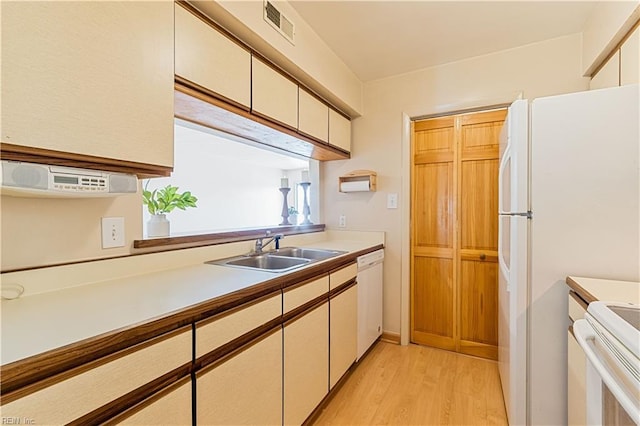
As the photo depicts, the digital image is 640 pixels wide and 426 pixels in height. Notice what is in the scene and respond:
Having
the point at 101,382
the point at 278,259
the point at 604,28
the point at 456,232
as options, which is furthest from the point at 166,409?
the point at 604,28

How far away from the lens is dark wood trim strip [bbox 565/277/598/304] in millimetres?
1038

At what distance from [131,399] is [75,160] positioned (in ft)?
2.32

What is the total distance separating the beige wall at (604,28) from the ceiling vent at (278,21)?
1706 mm

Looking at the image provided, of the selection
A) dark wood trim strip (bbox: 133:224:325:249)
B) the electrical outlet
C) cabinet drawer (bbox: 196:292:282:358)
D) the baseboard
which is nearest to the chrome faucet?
dark wood trim strip (bbox: 133:224:325:249)

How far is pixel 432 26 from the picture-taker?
6.45 ft

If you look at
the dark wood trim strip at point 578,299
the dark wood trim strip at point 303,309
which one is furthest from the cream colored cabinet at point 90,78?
the dark wood trim strip at point 578,299

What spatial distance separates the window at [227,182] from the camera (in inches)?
173

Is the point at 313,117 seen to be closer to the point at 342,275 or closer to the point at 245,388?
the point at 342,275

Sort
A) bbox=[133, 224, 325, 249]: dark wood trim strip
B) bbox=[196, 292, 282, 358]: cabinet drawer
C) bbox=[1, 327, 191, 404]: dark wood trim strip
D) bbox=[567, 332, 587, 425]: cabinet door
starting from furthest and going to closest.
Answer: bbox=[133, 224, 325, 249]: dark wood trim strip, bbox=[567, 332, 587, 425]: cabinet door, bbox=[196, 292, 282, 358]: cabinet drawer, bbox=[1, 327, 191, 404]: dark wood trim strip

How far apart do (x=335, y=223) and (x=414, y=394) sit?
1.53 m

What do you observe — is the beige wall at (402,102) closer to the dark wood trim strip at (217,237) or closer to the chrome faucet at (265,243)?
the dark wood trim strip at (217,237)

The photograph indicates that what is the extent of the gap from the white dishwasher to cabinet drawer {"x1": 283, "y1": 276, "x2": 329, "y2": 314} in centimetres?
57

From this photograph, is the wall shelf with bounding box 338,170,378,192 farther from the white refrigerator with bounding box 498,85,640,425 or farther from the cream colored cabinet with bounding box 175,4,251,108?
the cream colored cabinet with bounding box 175,4,251,108

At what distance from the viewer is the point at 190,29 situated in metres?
1.23
